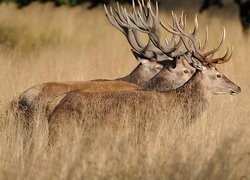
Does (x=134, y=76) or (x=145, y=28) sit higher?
(x=145, y=28)

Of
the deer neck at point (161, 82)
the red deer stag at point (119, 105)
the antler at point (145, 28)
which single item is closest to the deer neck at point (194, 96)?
the red deer stag at point (119, 105)

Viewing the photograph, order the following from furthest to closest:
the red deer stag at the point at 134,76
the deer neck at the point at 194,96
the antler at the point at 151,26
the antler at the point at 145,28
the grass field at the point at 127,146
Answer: the antler at the point at 145,28 < the antler at the point at 151,26 < the red deer stag at the point at 134,76 < the deer neck at the point at 194,96 < the grass field at the point at 127,146

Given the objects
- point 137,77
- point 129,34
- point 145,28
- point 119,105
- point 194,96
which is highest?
point 145,28

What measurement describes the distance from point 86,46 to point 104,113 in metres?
11.4

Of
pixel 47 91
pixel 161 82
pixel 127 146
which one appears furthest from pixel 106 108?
pixel 161 82

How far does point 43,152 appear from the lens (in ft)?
25.0

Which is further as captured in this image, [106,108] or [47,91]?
[47,91]

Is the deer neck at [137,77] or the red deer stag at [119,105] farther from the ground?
the red deer stag at [119,105]

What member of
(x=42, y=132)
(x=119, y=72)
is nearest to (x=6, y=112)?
(x=42, y=132)

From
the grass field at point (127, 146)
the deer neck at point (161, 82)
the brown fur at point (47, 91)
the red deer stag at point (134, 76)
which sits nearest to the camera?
the grass field at point (127, 146)

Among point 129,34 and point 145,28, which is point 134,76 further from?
point 129,34

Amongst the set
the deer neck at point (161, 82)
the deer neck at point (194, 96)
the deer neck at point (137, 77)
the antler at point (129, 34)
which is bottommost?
the deer neck at point (137, 77)

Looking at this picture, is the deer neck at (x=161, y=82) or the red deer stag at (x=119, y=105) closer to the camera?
the red deer stag at (x=119, y=105)

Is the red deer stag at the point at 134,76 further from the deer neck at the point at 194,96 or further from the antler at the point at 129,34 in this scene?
the deer neck at the point at 194,96
